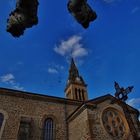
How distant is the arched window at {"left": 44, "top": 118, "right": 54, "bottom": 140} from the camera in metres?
15.6

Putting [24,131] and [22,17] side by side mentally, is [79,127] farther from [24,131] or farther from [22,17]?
[22,17]

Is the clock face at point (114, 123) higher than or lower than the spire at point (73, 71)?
lower

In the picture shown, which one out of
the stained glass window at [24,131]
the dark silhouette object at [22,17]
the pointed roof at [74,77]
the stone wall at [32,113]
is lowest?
the dark silhouette object at [22,17]

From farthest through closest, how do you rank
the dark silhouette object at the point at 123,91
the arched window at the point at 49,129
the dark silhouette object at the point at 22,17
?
the arched window at the point at 49,129 < the dark silhouette object at the point at 123,91 < the dark silhouette object at the point at 22,17

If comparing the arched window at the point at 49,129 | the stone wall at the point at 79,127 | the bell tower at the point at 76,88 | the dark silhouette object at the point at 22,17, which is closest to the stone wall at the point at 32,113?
the arched window at the point at 49,129

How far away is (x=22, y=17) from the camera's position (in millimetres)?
1292

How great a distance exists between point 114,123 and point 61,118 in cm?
551

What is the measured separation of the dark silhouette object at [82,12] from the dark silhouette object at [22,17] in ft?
1.04

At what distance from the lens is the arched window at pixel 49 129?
15.6 metres

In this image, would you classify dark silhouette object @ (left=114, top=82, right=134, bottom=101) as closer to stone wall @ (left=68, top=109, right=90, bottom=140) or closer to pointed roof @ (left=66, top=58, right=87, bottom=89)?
stone wall @ (left=68, top=109, right=90, bottom=140)

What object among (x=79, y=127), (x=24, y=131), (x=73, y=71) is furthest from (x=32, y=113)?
(x=73, y=71)

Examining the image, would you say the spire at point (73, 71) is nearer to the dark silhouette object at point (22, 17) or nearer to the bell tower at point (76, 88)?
the bell tower at point (76, 88)

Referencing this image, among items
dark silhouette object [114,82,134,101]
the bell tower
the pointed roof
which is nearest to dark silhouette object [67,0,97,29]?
dark silhouette object [114,82,134,101]

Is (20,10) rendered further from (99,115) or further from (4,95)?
(4,95)
